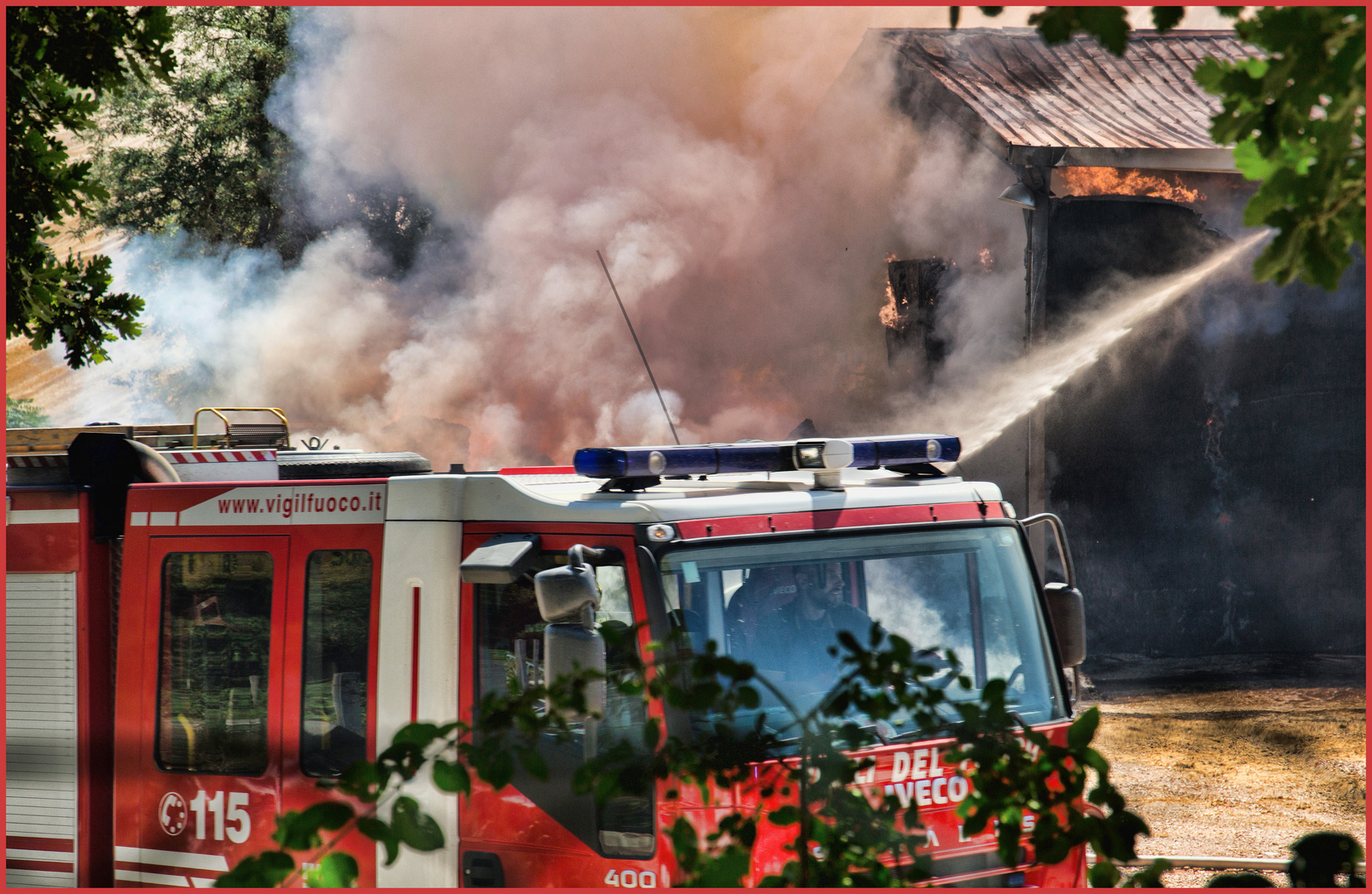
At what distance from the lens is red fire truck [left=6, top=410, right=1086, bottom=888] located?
3459mm

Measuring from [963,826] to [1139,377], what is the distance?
10863 millimetres

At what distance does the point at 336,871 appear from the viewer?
1582 mm

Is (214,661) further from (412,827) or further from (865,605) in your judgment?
(412,827)

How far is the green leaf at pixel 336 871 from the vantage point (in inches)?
61.6

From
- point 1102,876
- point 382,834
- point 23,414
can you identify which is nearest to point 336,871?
point 382,834

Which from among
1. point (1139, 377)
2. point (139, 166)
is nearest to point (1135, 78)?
point (1139, 377)

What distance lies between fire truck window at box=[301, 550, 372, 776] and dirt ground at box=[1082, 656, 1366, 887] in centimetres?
477

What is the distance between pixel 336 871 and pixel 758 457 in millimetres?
2717

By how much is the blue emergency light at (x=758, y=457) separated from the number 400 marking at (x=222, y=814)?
1703 millimetres

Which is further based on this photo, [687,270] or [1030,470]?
[687,270]

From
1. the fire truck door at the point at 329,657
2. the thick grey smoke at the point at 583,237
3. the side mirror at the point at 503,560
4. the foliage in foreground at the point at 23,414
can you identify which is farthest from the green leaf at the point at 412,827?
the foliage in foreground at the point at 23,414

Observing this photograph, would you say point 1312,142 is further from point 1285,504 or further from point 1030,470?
point 1285,504

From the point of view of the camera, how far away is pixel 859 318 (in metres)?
13.4

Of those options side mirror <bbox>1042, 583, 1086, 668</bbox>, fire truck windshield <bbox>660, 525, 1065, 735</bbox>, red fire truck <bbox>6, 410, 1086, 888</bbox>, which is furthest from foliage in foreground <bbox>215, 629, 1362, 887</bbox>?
side mirror <bbox>1042, 583, 1086, 668</bbox>
